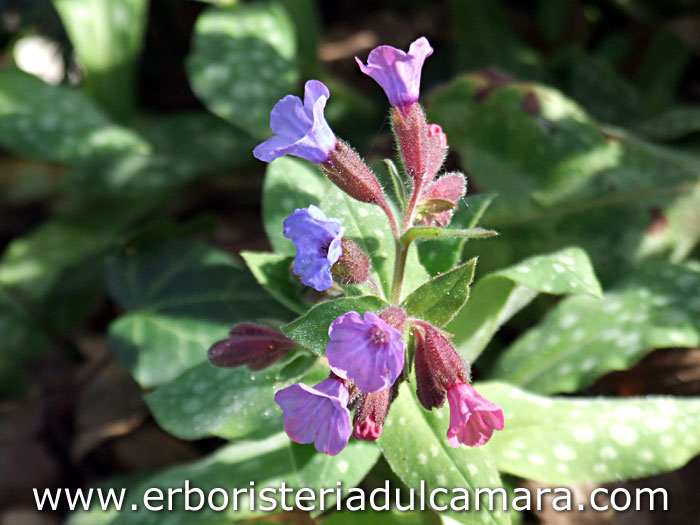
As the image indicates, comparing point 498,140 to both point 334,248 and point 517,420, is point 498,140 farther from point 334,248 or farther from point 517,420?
point 334,248

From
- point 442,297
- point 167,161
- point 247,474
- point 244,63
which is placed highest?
point 442,297

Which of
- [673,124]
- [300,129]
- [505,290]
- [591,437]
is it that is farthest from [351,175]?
[673,124]

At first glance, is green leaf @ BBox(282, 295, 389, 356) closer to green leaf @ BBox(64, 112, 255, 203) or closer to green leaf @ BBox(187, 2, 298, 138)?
green leaf @ BBox(187, 2, 298, 138)

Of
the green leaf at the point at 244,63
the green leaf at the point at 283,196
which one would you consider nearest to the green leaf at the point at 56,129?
the green leaf at the point at 244,63

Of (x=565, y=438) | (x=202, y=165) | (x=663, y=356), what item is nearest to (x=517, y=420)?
(x=565, y=438)

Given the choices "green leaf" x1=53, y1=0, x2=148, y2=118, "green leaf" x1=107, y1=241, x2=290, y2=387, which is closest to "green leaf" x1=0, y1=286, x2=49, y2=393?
"green leaf" x1=107, y1=241, x2=290, y2=387

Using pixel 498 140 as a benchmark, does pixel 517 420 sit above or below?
below

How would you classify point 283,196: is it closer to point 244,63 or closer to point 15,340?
point 244,63
